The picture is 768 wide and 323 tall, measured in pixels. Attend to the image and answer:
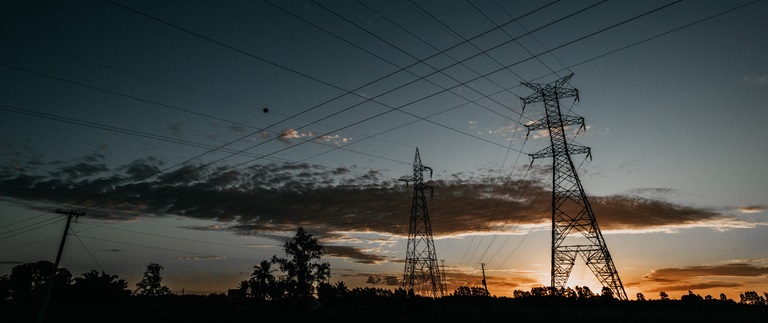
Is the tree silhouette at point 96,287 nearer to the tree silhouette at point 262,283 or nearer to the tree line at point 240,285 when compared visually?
the tree line at point 240,285

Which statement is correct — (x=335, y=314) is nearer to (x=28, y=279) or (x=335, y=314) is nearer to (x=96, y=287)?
(x=96, y=287)

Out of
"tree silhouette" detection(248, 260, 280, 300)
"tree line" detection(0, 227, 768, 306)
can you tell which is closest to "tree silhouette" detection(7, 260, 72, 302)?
"tree line" detection(0, 227, 768, 306)

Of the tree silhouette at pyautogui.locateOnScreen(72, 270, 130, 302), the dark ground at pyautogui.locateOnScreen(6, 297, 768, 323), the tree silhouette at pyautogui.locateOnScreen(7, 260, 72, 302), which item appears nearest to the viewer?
the dark ground at pyautogui.locateOnScreen(6, 297, 768, 323)

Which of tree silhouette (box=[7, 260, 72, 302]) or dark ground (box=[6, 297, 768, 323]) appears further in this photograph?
tree silhouette (box=[7, 260, 72, 302])

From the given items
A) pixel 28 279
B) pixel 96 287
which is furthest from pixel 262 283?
pixel 28 279

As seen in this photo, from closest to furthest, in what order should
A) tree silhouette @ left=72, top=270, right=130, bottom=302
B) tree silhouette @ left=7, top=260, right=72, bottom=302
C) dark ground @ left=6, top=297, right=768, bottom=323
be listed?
dark ground @ left=6, top=297, right=768, bottom=323 < tree silhouette @ left=72, top=270, right=130, bottom=302 < tree silhouette @ left=7, top=260, right=72, bottom=302

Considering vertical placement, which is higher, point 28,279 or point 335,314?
point 28,279

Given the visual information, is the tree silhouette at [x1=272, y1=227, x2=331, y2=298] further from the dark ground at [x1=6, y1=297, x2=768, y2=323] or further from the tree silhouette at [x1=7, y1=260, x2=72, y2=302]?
the tree silhouette at [x1=7, y1=260, x2=72, y2=302]

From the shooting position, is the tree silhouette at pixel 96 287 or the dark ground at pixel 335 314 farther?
the tree silhouette at pixel 96 287

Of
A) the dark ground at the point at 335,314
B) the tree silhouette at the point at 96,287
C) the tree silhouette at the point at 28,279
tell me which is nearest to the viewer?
the dark ground at the point at 335,314

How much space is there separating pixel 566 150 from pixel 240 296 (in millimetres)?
88666

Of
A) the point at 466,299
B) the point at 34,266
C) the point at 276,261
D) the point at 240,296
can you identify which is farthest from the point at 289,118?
the point at 34,266

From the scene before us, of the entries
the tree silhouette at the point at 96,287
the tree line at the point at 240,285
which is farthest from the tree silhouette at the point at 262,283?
the tree silhouette at the point at 96,287

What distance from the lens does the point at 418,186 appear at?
4728 cm
